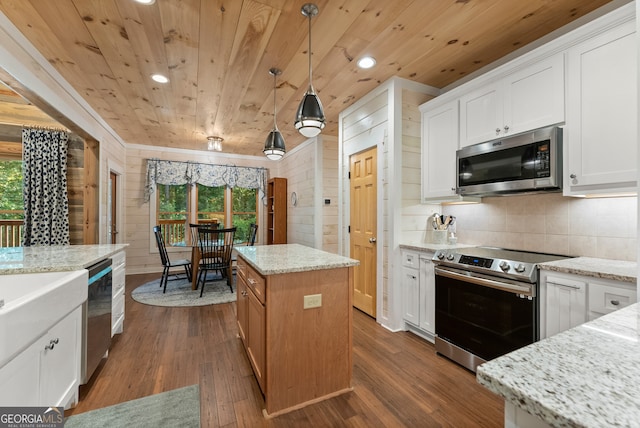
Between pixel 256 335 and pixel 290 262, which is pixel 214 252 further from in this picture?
pixel 290 262

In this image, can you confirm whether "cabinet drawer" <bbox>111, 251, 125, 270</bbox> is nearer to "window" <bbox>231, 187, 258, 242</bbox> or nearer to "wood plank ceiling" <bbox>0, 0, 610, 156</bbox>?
"wood plank ceiling" <bbox>0, 0, 610, 156</bbox>

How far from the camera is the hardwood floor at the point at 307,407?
1.71m

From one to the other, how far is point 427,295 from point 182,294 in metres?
3.49

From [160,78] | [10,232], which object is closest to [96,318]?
[160,78]

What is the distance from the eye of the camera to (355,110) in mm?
3678

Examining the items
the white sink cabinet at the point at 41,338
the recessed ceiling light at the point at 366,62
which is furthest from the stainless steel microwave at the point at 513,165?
the white sink cabinet at the point at 41,338

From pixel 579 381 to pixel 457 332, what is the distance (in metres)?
2.04

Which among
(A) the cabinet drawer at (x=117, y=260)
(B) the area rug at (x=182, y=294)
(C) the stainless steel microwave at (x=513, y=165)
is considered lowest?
(B) the area rug at (x=182, y=294)

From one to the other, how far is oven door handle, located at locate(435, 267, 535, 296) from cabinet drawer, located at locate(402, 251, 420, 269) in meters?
0.28

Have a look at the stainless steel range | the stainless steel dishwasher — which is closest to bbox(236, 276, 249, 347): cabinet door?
the stainless steel dishwasher

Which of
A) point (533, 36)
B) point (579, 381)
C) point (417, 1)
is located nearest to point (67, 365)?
point (579, 381)

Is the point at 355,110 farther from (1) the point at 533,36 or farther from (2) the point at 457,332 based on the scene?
(2) the point at 457,332

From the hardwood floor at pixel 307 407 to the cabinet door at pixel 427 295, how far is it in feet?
0.67

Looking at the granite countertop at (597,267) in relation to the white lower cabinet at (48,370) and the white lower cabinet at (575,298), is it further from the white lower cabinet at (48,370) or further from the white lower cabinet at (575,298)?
the white lower cabinet at (48,370)
